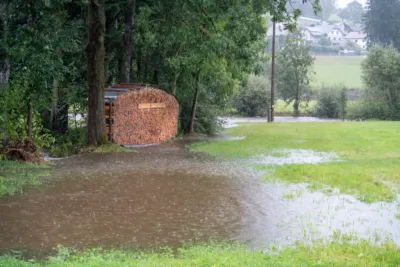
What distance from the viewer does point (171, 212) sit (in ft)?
38.0

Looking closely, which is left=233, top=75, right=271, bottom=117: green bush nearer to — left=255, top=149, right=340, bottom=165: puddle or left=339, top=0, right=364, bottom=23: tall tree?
left=255, top=149, right=340, bottom=165: puddle

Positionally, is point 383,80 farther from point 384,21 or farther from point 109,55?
point 109,55

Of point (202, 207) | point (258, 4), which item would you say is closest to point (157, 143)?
point (258, 4)

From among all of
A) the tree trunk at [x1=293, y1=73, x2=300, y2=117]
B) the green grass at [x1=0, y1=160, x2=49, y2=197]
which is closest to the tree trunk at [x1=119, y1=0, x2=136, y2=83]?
the green grass at [x1=0, y1=160, x2=49, y2=197]

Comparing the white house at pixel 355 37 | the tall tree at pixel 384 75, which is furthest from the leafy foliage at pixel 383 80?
the white house at pixel 355 37

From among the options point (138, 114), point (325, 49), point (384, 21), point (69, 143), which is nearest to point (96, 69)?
point (69, 143)

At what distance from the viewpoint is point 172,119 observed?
27.0 m

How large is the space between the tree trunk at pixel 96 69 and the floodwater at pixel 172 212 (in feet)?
15.0

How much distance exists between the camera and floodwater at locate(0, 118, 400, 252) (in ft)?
31.4

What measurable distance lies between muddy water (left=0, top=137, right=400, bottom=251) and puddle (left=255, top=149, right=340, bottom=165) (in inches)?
127

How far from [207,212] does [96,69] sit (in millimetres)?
10906

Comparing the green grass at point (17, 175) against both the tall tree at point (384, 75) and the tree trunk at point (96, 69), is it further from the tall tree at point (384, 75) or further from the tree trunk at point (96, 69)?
the tall tree at point (384, 75)

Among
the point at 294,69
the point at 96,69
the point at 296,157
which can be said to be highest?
the point at 96,69

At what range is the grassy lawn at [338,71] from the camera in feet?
268
